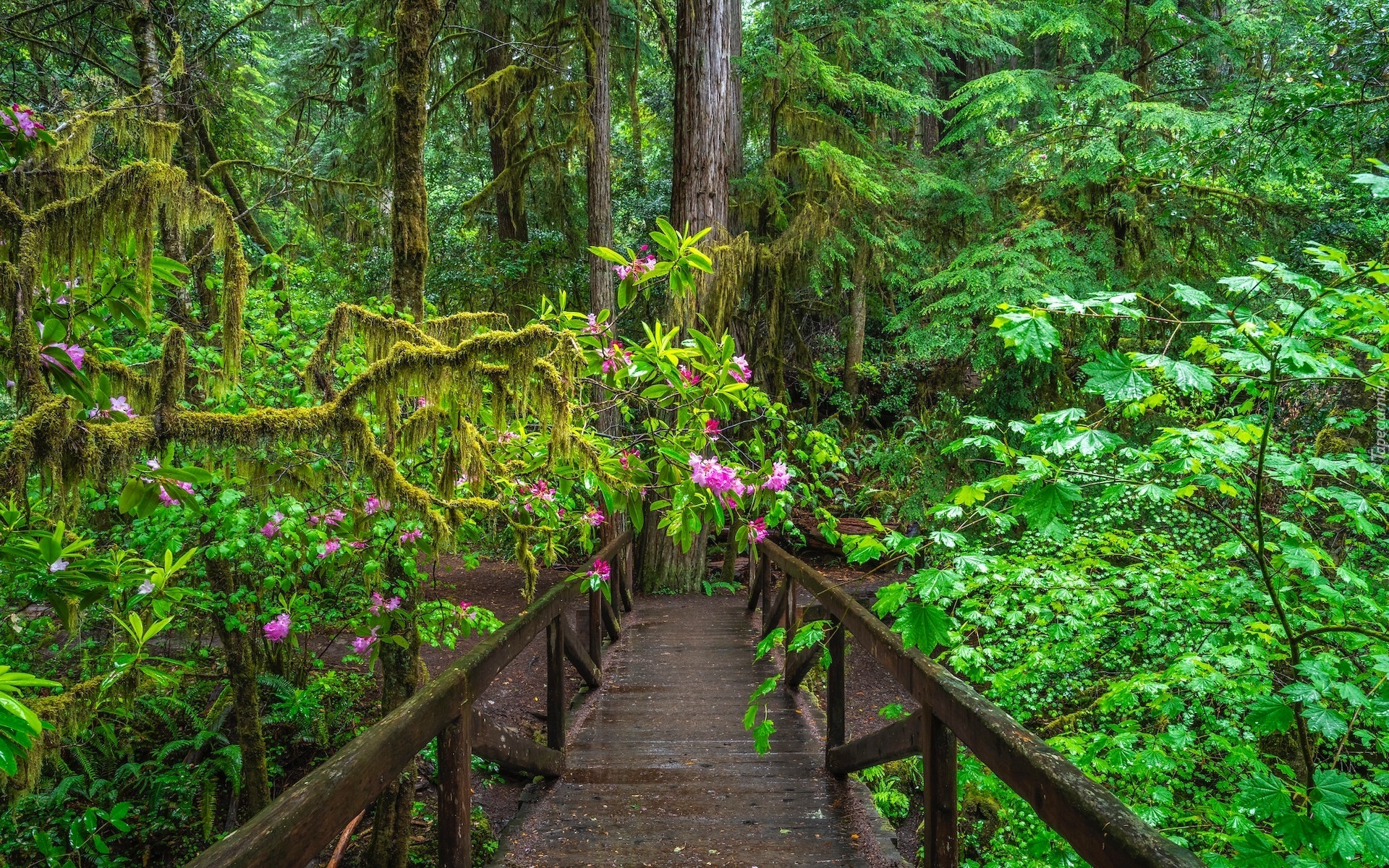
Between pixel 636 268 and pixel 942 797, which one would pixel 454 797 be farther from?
pixel 636 268

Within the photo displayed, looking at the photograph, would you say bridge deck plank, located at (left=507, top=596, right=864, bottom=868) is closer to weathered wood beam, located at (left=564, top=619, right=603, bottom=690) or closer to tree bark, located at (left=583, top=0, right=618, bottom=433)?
weathered wood beam, located at (left=564, top=619, right=603, bottom=690)

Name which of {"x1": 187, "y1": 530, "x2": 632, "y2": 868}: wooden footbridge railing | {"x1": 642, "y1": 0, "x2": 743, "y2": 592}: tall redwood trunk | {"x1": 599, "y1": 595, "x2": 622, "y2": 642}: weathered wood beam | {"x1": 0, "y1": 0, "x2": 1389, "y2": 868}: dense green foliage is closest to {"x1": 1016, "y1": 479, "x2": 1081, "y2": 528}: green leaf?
{"x1": 0, "y1": 0, "x2": 1389, "y2": 868}: dense green foliage

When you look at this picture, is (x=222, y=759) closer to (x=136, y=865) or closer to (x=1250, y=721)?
(x=136, y=865)

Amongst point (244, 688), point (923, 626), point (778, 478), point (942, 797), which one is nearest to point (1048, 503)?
point (923, 626)

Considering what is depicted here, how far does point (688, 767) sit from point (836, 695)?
0.97 m

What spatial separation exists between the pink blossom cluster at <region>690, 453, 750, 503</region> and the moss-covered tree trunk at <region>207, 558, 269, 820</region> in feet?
7.85

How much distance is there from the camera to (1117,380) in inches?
68.1

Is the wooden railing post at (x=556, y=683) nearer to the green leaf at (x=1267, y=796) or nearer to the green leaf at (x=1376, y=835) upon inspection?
the green leaf at (x=1267, y=796)

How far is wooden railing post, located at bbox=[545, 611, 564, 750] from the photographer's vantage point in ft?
13.0

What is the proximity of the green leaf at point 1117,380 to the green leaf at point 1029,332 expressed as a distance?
117 millimetres

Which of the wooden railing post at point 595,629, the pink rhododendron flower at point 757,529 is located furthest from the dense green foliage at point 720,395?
the wooden railing post at point 595,629

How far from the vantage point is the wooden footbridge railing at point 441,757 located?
1466 millimetres

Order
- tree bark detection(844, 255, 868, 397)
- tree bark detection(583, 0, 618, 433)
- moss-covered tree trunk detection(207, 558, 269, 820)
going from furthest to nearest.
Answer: tree bark detection(844, 255, 868, 397)
tree bark detection(583, 0, 618, 433)
moss-covered tree trunk detection(207, 558, 269, 820)

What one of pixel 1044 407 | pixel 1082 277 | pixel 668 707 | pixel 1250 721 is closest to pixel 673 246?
pixel 1250 721
